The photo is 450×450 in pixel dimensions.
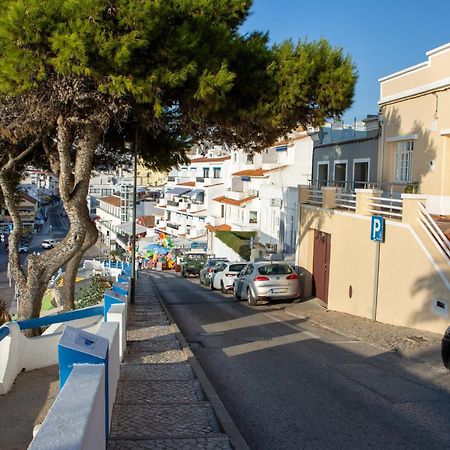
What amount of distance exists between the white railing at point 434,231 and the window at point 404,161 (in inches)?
228

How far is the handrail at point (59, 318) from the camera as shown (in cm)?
1023

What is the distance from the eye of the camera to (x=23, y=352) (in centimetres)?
1019

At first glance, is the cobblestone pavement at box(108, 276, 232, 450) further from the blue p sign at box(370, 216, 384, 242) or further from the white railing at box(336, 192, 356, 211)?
the white railing at box(336, 192, 356, 211)

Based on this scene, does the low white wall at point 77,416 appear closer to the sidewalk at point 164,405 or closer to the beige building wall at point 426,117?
the sidewalk at point 164,405

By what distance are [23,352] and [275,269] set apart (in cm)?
1179

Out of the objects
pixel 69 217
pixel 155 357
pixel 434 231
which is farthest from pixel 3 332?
pixel 434 231

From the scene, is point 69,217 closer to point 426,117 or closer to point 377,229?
point 377,229

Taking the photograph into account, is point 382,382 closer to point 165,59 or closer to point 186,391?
point 186,391

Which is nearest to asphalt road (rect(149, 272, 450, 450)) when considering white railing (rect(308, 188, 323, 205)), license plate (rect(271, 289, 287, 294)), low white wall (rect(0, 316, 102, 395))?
low white wall (rect(0, 316, 102, 395))

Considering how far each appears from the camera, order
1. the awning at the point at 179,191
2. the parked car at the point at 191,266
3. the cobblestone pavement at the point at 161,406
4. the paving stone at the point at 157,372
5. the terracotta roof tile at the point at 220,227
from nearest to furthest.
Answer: the cobblestone pavement at the point at 161,406, the paving stone at the point at 157,372, the parked car at the point at 191,266, the terracotta roof tile at the point at 220,227, the awning at the point at 179,191

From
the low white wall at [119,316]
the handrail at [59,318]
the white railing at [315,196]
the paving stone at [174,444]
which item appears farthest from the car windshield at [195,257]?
the paving stone at [174,444]

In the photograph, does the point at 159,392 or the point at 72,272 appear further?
the point at 72,272

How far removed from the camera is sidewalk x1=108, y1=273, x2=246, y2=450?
18.6 ft

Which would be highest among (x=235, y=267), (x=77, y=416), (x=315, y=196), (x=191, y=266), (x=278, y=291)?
(x=315, y=196)
